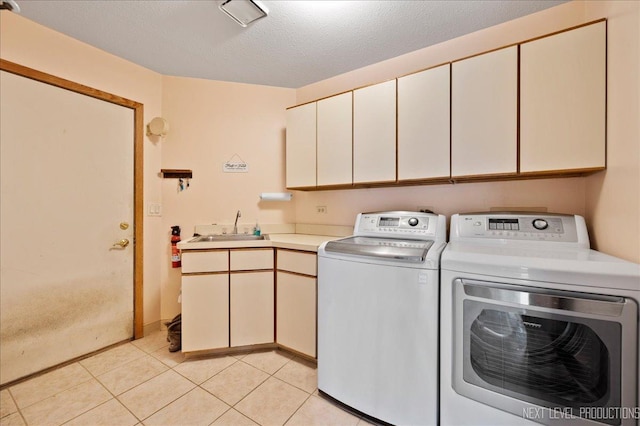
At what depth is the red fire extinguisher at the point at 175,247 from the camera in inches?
89.6

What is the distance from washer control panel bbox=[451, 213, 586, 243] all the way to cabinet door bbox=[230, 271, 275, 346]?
1.42m

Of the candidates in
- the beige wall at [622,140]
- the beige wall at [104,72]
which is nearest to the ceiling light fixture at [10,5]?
the beige wall at [104,72]

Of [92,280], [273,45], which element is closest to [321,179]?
[273,45]

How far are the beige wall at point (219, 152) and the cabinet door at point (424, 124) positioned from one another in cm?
131

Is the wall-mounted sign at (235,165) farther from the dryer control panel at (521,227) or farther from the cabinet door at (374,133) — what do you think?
the dryer control panel at (521,227)

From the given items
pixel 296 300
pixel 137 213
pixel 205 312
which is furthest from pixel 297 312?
pixel 137 213

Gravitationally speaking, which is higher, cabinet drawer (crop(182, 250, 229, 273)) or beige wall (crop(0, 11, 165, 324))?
beige wall (crop(0, 11, 165, 324))

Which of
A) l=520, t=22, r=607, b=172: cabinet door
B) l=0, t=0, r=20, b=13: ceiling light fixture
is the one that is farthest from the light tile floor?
l=0, t=0, r=20, b=13: ceiling light fixture

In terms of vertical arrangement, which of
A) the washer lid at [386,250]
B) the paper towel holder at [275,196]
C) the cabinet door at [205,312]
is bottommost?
the cabinet door at [205,312]

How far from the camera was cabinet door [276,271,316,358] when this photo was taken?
1.79m

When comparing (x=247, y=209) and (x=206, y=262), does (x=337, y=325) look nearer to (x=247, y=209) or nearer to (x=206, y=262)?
(x=206, y=262)

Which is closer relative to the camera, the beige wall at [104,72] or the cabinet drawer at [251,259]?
the beige wall at [104,72]

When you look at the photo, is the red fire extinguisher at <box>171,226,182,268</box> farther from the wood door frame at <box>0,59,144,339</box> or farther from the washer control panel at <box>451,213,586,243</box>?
the washer control panel at <box>451,213,586,243</box>

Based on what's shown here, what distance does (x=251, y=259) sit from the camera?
6.39ft
